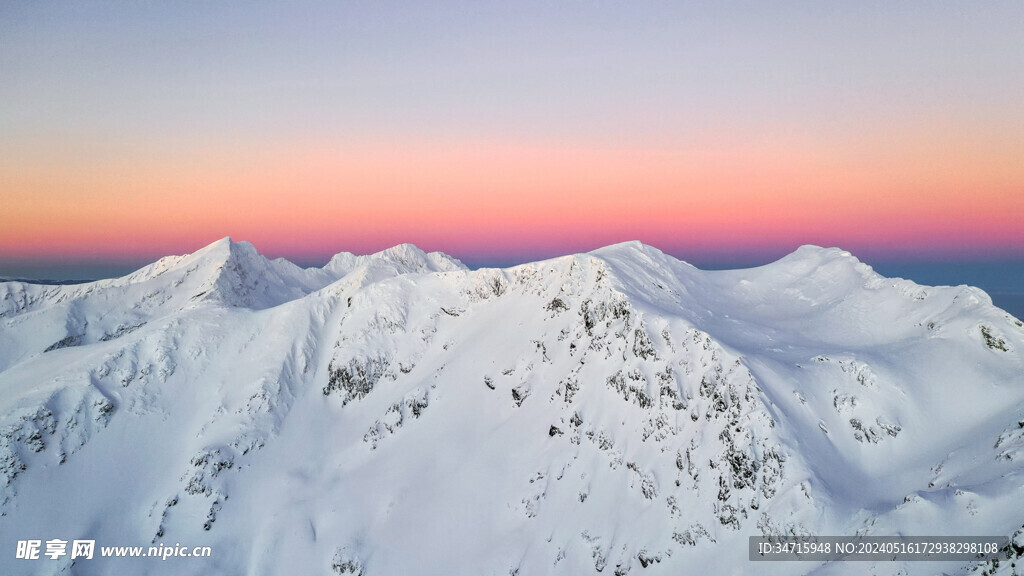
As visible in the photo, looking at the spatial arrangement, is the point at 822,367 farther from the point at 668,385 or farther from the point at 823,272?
the point at 823,272

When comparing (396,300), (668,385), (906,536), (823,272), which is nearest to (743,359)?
(668,385)

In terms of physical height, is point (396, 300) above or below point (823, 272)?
below

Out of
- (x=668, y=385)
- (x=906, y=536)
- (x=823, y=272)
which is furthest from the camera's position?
(x=823, y=272)
